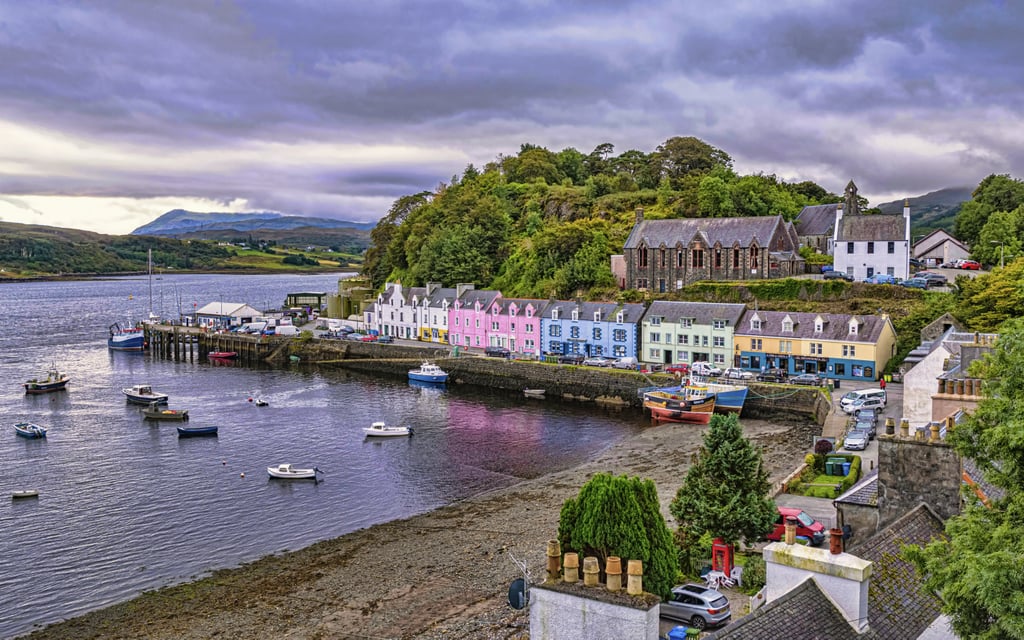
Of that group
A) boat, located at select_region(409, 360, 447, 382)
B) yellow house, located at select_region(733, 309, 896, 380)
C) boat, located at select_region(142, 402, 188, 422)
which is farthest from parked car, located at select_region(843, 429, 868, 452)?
boat, located at select_region(142, 402, 188, 422)

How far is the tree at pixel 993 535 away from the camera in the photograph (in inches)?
358

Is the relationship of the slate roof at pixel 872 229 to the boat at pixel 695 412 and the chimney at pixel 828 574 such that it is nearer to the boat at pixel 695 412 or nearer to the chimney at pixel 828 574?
the boat at pixel 695 412

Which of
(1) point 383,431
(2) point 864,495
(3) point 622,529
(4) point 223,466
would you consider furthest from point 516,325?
(2) point 864,495

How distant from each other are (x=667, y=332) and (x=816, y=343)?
1120 cm

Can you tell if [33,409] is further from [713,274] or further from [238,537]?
[713,274]

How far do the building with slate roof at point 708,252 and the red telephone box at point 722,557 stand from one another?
49986 millimetres

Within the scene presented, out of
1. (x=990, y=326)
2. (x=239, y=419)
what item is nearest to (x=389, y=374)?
(x=239, y=419)

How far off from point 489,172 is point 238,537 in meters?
97.8

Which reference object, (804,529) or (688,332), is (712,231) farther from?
(804,529)

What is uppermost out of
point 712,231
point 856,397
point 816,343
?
point 712,231

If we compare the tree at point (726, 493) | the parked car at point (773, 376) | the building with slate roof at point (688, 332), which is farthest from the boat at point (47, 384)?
the tree at point (726, 493)

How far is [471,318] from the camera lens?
2975 inches

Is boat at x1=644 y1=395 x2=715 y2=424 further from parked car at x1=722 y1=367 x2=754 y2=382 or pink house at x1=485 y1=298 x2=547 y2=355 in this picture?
pink house at x1=485 y1=298 x2=547 y2=355

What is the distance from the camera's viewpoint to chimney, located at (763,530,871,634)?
35.2 ft
